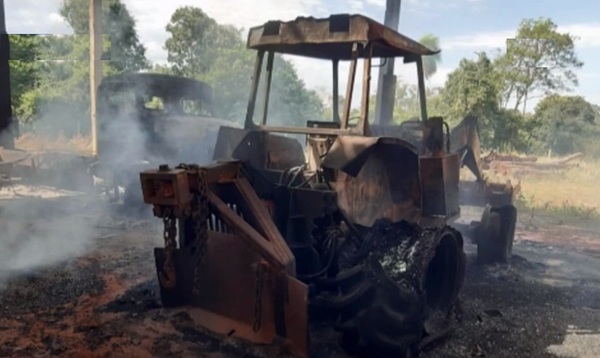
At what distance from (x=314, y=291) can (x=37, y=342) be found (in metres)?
2.15

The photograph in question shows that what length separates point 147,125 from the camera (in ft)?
36.8

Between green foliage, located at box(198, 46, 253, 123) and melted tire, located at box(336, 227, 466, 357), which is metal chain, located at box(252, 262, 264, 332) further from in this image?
green foliage, located at box(198, 46, 253, 123)

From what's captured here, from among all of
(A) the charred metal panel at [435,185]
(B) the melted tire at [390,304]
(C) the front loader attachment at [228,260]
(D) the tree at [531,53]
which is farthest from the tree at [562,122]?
(C) the front loader attachment at [228,260]

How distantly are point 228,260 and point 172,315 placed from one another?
2.45ft

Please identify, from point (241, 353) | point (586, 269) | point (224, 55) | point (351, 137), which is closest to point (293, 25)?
point (351, 137)

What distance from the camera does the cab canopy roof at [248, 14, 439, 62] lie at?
446 centimetres

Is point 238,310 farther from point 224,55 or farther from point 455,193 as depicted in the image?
point 224,55

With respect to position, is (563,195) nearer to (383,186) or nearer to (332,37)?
(383,186)

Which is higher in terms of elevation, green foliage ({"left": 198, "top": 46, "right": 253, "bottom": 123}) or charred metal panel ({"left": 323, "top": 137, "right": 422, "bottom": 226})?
green foliage ({"left": 198, "top": 46, "right": 253, "bottom": 123})

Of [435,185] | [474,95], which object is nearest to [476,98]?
[474,95]

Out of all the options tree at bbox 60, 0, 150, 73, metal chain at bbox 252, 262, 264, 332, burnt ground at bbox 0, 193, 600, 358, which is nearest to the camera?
metal chain at bbox 252, 262, 264, 332

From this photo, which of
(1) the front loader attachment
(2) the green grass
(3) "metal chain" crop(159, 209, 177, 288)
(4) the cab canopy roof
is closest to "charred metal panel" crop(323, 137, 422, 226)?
(1) the front loader attachment

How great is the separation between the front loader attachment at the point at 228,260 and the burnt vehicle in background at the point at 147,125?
20.6 feet

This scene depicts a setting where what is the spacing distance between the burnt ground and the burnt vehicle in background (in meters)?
3.48
